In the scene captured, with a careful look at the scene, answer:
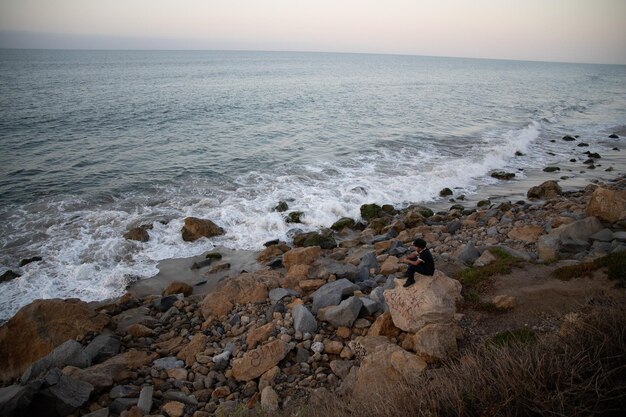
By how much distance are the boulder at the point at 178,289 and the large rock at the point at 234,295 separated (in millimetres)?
1680

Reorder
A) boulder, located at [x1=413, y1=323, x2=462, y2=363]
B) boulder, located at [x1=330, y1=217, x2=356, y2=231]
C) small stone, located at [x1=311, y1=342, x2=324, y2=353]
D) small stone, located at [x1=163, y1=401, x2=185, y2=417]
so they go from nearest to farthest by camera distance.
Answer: small stone, located at [x1=163, y1=401, x2=185, y2=417]
boulder, located at [x1=413, y1=323, x2=462, y2=363]
small stone, located at [x1=311, y1=342, x2=324, y2=353]
boulder, located at [x1=330, y1=217, x2=356, y2=231]

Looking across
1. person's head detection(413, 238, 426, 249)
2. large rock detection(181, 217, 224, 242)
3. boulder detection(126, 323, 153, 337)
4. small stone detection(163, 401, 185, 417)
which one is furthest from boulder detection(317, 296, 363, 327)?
large rock detection(181, 217, 224, 242)

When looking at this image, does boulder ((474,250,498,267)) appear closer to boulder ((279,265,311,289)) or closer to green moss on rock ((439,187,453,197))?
boulder ((279,265,311,289))

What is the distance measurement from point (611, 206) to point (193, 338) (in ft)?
51.1

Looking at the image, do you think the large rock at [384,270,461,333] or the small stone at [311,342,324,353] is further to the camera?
the small stone at [311,342,324,353]

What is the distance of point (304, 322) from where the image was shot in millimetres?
9359

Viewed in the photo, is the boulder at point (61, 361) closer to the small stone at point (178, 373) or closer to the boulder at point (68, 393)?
the boulder at point (68, 393)

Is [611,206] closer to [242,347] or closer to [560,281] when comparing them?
[560,281]

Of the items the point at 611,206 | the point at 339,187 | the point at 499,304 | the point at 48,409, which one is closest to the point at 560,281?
the point at 499,304

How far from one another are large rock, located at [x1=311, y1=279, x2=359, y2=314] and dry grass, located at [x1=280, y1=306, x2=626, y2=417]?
533 cm

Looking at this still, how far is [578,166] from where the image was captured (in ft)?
95.0

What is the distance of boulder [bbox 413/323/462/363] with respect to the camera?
7.26 m

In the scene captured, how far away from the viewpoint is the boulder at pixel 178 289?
42.6 feet

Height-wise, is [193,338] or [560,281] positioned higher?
[560,281]
